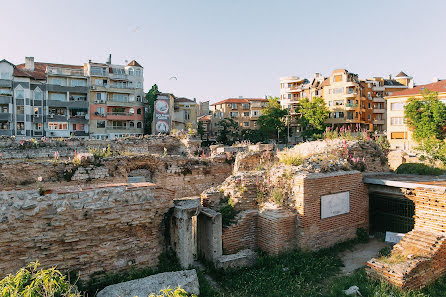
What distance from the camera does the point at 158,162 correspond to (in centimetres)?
1505

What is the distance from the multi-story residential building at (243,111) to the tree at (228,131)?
2628 mm

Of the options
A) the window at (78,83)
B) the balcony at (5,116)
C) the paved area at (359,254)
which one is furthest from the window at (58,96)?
the paved area at (359,254)

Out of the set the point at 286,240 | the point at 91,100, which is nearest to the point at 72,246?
the point at 286,240

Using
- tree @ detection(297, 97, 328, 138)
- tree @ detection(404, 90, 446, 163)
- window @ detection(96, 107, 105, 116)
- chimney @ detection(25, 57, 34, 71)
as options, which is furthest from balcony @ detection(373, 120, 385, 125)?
chimney @ detection(25, 57, 34, 71)

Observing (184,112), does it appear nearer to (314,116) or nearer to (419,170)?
(314,116)

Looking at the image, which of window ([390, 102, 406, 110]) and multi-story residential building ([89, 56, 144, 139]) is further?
multi-story residential building ([89, 56, 144, 139])

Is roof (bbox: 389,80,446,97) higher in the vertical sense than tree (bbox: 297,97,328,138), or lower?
higher

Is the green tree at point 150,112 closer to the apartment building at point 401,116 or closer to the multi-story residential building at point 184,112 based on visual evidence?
the multi-story residential building at point 184,112

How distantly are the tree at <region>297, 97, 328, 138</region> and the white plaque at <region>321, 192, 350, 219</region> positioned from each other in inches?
1635

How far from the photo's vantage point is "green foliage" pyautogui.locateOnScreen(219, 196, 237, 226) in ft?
30.8

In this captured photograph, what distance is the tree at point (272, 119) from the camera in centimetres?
5331

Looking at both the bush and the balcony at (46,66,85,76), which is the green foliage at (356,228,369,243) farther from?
the balcony at (46,66,85,76)

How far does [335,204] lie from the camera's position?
9922 millimetres

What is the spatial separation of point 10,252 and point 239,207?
6092 millimetres
